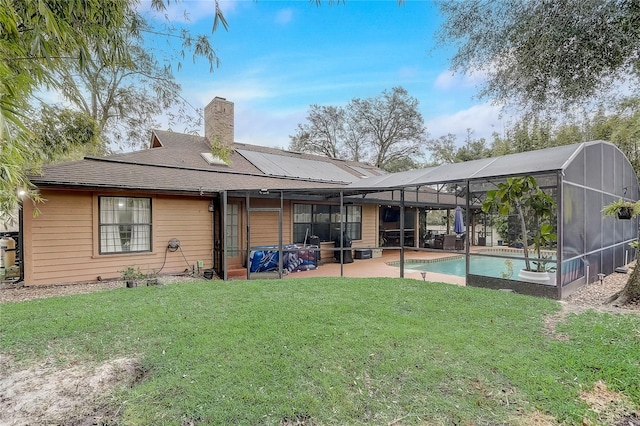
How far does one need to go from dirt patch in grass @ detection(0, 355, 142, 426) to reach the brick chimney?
9.94 metres

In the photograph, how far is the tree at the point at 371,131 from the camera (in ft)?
84.2

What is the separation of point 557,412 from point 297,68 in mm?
8401

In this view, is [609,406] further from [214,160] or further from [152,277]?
[214,160]

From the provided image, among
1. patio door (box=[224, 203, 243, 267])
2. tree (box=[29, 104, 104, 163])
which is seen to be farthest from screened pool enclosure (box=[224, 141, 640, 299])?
tree (box=[29, 104, 104, 163])

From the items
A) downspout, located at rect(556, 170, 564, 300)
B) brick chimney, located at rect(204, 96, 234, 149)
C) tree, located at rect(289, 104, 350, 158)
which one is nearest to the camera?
downspout, located at rect(556, 170, 564, 300)

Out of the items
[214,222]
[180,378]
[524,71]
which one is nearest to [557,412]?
[180,378]

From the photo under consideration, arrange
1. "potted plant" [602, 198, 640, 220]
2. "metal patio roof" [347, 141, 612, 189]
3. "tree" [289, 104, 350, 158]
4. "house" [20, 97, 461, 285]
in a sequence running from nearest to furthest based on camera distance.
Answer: "potted plant" [602, 198, 640, 220]
"metal patio roof" [347, 141, 612, 189]
"house" [20, 97, 461, 285]
"tree" [289, 104, 350, 158]

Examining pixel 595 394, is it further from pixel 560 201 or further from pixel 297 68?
pixel 297 68

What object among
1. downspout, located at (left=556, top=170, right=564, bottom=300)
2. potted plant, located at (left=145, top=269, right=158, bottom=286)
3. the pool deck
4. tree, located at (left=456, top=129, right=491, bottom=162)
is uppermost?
tree, located at (left=456, top=129, right=491, bottom=162)

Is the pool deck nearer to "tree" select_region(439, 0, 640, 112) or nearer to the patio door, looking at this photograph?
the patio door

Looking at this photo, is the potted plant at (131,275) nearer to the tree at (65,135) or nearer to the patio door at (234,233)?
the patio door at (234,233)

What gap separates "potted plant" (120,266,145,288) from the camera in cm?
684

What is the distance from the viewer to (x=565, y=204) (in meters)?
5.77

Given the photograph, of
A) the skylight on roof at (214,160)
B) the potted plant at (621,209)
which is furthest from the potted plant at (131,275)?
the potted plant at (621,209)
